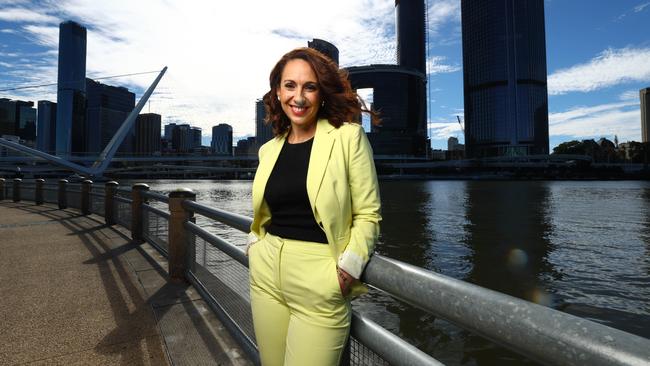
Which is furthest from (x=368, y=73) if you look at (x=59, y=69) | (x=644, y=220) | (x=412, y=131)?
(x=644, y=220)

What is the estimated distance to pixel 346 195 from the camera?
1625 millimetres

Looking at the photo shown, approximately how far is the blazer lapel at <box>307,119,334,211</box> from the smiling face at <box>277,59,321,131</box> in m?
0.17

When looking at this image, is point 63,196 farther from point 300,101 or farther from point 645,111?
point 645,111

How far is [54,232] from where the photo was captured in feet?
26.9

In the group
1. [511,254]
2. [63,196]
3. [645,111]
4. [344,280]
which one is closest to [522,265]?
[511,254]

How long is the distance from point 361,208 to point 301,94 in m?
0.70

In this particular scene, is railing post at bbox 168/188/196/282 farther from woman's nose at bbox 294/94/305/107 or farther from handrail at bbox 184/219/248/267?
woman's nose at bbox 294/94/305/107

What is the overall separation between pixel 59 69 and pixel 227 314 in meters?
171

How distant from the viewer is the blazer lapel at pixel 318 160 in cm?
168

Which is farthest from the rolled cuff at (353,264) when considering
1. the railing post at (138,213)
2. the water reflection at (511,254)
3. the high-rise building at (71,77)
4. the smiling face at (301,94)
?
the high-rise building at (71,77)

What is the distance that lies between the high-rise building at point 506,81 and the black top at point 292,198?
161859mm

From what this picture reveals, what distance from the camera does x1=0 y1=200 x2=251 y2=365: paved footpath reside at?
295 centimetres

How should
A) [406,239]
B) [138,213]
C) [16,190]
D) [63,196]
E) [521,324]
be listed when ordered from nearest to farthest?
[521,324] < [138,213] < [63,196] < [16,190] < [406,239]

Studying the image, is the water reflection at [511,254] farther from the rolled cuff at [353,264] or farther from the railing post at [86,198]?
the railing post at [86,198]
